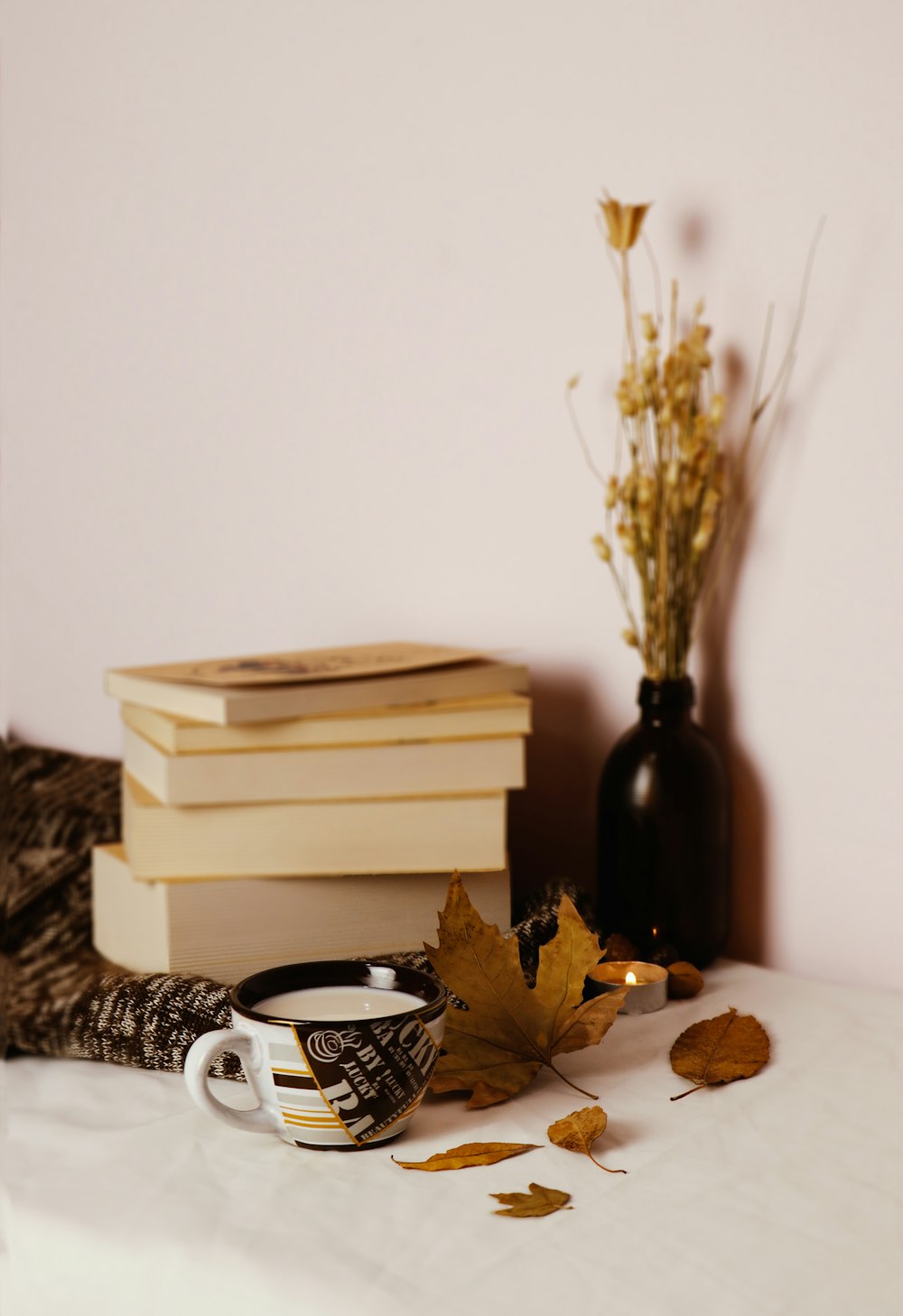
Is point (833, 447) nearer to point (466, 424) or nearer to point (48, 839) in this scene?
point (466, 424)

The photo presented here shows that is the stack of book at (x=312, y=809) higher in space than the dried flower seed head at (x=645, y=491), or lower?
lower

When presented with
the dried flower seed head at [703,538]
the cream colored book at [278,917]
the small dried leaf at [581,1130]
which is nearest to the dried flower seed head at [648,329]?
the dried flower seed head at [703,538]

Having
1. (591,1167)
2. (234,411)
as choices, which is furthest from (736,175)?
(591,1167)

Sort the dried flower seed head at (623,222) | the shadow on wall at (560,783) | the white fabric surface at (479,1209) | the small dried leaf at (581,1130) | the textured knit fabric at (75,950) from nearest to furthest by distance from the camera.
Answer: the white fabric surface at (479,1209), the small dried leaf at (581,1130), the textured knit fabric at (75,950), the dried flower seed head at (623,222), the shadow on wall at (560,783)

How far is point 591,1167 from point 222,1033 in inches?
7.3

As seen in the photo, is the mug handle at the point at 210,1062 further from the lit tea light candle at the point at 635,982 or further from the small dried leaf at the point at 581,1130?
the lit tea light candle at the point at 635,982

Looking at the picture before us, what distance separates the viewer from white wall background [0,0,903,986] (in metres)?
0.84

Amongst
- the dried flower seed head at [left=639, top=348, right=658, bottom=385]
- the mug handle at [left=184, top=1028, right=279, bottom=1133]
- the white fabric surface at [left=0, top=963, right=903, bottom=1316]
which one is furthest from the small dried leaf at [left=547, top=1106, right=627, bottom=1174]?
the dried flower seed head at [left=639, top=348, right=658, bottom=385]

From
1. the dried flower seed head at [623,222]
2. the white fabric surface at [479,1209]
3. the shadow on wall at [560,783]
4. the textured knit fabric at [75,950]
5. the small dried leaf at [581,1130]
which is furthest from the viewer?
the shadow on wall at [560,783]

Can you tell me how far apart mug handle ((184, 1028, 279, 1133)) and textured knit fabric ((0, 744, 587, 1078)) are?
0.08 metres

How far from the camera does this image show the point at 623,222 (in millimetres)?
836

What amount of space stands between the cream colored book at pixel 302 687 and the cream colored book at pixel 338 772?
3cm

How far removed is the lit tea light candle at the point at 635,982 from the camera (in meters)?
0.76

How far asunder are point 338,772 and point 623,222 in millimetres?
422
